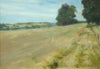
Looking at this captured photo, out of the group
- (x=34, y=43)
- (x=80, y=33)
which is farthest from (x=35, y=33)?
(x=80, y=33)

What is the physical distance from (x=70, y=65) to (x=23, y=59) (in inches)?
62.3

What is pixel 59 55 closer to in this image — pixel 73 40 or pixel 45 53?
pixel 45 53

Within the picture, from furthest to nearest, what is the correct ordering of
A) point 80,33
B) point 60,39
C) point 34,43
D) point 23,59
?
Answer: 1. point 80,33
2. point 60,39
3. point 34,43
4. point 23,59

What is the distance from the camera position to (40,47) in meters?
5.52

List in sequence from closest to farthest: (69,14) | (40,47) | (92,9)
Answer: (40,47) → (92,9) → (69,14)

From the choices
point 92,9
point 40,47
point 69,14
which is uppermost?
point 92,9

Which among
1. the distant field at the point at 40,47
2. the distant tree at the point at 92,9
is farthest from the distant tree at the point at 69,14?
the distant field at the point at 40,47

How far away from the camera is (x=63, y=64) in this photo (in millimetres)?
4742

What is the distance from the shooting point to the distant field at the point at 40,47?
14.9 ft

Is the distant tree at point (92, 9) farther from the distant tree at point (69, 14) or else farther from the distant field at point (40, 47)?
the distant field at point (40, 47)

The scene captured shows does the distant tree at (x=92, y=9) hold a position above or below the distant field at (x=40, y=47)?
above

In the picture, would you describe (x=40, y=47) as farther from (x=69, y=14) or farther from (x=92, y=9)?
(x=69, y=14)

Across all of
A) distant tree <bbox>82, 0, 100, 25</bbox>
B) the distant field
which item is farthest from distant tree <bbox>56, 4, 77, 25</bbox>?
the distant field

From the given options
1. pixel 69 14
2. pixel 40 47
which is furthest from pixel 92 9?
pixel 40 47
